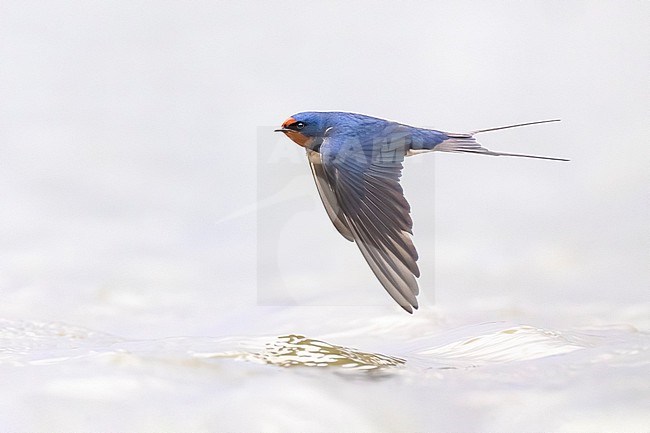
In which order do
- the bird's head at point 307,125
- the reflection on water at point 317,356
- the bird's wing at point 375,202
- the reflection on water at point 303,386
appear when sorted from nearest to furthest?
the reflection on water at point 303,386 → the reflection on water at point 317,356 → the bird's wing at point 375,202 → the bird's head at point 307,125

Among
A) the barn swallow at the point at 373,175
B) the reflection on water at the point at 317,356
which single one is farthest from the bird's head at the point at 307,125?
the reflection on water at the point at 317,356

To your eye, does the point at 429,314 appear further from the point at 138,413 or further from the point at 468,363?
the point at 138,413

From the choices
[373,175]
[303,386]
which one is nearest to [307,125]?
[373,175]

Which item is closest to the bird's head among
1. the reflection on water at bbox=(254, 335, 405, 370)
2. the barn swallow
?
the barn swallow

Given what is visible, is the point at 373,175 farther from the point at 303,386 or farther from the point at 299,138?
the point at 303,386

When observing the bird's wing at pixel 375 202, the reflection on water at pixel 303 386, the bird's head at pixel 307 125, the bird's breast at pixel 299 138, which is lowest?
the reflection on water at pixel 303 386

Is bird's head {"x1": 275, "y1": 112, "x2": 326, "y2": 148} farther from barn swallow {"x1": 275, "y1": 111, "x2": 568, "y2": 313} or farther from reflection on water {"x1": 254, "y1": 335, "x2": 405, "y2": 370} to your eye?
reflection on water {"x1": 254, "y1": 335, "x2": 405, "y2": 370}

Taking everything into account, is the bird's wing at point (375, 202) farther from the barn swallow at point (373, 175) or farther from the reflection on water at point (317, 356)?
the reflection on water at point (317, 356)

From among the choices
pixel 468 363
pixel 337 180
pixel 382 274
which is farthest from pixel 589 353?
pixel 337 180
